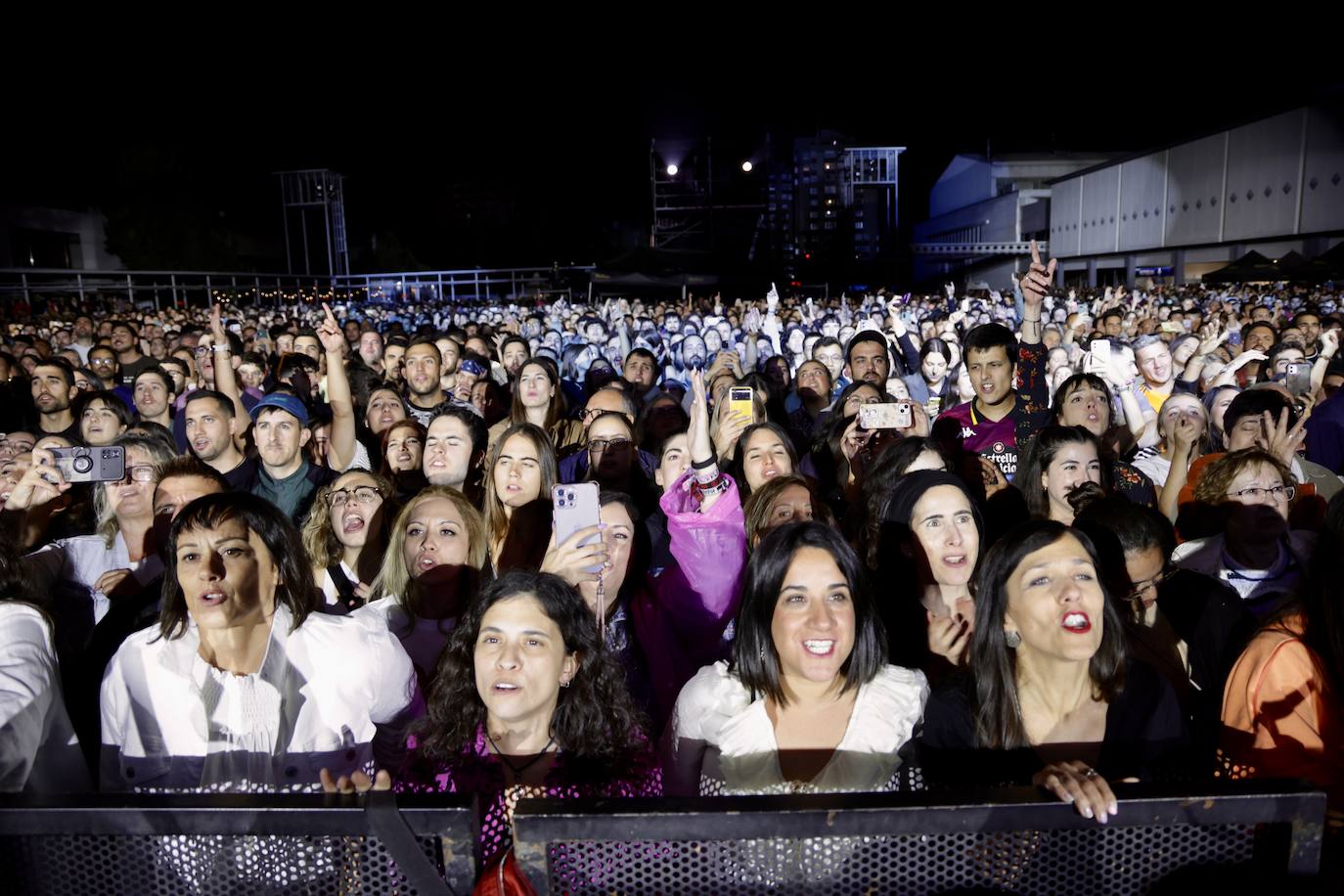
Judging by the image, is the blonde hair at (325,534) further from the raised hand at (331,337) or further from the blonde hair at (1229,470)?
the blonde hair at (1229,470)

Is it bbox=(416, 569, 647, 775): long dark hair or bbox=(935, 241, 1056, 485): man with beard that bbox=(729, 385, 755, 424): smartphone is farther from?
bbox=(416, 569, 647, 775): long dark hair

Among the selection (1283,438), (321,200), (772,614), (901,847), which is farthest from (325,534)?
(321,200)

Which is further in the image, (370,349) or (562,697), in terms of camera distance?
(370,349)

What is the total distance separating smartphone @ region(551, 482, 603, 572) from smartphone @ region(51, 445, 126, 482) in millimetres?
1920

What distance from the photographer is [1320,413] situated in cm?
562

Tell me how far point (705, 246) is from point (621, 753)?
49503 mm

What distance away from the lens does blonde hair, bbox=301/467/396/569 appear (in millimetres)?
3855

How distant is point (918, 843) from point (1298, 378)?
7.05 meters

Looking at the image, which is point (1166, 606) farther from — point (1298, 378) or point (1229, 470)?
point (1298, 378)

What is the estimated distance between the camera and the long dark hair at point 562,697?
238 cm

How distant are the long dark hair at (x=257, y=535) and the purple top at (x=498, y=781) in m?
0.62

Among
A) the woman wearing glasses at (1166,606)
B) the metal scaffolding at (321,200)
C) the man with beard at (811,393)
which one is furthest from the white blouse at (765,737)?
the metal scaffolding at (321,200)

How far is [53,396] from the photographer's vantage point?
6258mm

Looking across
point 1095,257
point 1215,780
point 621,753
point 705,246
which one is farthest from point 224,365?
point 1095,257
